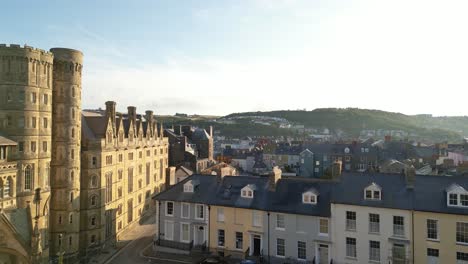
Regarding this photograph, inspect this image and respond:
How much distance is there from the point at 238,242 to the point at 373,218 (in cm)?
1462

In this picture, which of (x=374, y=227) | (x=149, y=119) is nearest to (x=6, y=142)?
(x=149, y=119)

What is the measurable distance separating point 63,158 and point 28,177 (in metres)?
4.72

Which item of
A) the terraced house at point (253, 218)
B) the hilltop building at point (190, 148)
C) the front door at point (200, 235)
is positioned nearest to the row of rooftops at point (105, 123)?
the terraced house at point (253, 218)

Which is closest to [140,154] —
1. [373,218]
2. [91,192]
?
[91,192]

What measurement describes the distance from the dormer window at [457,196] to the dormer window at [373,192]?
584 cm

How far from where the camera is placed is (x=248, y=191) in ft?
138

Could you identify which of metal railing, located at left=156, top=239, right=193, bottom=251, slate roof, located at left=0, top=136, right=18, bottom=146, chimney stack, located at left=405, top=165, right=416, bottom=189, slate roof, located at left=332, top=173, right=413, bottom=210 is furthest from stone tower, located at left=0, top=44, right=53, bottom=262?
chimney stack, located at left=405, top=165, right=416, bottom=189

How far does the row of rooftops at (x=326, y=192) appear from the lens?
34.4 meters

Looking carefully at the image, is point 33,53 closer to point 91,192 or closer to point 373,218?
point 91,192

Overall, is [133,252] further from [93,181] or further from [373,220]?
[373,220]

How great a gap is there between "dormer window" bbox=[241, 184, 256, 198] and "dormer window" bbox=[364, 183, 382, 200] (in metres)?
12.2

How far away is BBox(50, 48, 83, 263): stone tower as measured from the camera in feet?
143

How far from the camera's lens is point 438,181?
35.6m

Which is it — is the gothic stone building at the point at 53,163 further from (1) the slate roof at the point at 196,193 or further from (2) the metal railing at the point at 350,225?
(2) the metal railing at the point at 350,225
